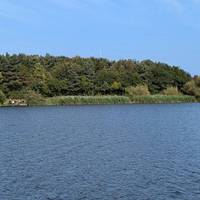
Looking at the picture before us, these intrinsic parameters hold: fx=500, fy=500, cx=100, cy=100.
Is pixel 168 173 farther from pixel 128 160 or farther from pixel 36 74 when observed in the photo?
pixel 36 74

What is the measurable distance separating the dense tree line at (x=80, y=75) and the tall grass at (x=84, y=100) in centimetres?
676

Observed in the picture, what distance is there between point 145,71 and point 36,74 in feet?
92.8

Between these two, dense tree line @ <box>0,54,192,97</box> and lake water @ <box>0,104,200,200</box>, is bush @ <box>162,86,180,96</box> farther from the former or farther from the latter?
lake water @ <box>0,104,200,200</box>

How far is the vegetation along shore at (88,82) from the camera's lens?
10500cm

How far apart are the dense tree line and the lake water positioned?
59593 millimetres

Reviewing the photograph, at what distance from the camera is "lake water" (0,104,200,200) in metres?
22.1

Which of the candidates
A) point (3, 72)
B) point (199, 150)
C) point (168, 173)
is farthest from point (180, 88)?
point (168, 173)

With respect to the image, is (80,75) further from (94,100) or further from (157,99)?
(157,99)

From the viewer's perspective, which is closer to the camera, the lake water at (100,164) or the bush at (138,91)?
the lake water at (100,164)

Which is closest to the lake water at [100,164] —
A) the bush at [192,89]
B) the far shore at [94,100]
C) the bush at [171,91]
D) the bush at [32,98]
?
the bush at [32,98]

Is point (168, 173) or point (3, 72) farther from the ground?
point (3, 72)

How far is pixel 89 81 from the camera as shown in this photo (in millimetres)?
114000

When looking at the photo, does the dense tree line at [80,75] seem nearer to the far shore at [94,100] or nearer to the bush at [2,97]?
the far shore at [94,100]

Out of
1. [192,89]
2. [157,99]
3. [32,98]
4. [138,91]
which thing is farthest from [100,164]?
[192,89]
